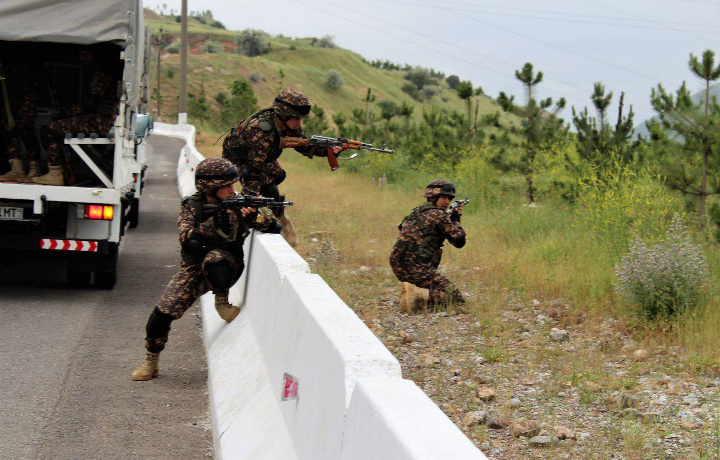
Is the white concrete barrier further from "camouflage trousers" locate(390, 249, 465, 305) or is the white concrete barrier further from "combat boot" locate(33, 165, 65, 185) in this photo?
"combat boot" locate(33, 165, 65, 185)

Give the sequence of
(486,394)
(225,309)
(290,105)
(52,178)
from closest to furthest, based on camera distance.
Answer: (486,394) < (225,309) < (290,105) < (52,178)

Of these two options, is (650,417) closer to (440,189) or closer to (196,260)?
(196,260)

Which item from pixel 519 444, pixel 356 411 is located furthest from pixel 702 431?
pixel 356 411

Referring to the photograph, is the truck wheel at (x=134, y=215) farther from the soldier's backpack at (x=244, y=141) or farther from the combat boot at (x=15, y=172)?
the soldier's backpack at (x=244, y=141)

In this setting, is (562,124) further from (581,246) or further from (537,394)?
(537,394)

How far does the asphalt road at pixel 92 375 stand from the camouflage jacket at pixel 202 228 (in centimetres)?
98

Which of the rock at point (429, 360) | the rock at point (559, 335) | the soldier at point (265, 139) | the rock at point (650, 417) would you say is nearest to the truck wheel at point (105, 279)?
the soldier at point (265, 139)

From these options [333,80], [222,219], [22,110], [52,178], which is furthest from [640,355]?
[333,80]

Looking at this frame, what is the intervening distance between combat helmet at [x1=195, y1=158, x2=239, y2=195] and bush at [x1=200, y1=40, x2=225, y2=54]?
13186 centimetres

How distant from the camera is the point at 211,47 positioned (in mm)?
134750

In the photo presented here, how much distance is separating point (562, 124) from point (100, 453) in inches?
607

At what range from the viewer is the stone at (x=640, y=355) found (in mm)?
6820

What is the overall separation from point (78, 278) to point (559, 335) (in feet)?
17.0

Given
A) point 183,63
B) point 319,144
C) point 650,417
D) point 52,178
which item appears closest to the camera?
point 650,417
